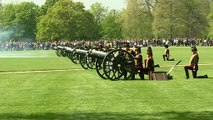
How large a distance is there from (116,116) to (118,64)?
918 cm

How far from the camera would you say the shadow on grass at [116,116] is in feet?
37.0

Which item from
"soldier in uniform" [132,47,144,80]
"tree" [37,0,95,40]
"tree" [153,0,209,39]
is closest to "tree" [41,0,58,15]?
"tree" [37,0,95,40]

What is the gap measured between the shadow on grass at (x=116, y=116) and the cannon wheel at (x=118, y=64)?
8.71 meters

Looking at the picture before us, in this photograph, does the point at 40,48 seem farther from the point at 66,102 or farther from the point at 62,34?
the point at 66,102

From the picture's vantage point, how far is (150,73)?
20.7m

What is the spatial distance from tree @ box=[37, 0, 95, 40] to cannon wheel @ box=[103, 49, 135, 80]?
285ft

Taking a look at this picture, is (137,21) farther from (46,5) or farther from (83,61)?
(83,61)

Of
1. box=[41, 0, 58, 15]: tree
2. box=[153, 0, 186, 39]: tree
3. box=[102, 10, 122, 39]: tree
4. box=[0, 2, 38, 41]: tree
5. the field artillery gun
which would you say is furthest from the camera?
box=[102, 10, 122, 39]: tree

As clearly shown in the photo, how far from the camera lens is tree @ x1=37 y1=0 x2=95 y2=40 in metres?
108

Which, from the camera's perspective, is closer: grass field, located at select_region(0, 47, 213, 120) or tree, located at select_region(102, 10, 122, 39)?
grass field, located at select_region(0, 47, 213, 120)

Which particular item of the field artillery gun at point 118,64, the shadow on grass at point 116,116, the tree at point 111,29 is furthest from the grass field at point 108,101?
the tree at point 111,29

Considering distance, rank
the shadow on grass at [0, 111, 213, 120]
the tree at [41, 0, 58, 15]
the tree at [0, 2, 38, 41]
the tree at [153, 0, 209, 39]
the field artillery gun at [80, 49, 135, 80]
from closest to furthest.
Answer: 1. the shadow on grass at [0, 111, 213, 120]
2. the field artillery gun at [80, 49, 135, 80]
3. the tree at [153, 0, 209, 39]
4. the tree at [0, 2, 38, 41]
5. the tree at [41, 0, 58, 15]

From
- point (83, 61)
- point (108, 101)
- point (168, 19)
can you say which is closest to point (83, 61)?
point (83, 61)

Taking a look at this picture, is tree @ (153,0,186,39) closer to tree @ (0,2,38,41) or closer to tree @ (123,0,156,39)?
tree @ (123,0,156,39)
